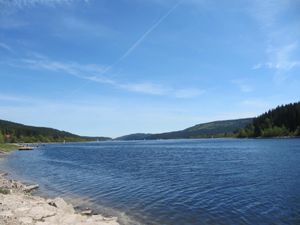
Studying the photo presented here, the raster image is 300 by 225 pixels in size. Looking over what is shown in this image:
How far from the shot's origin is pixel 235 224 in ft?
85.8

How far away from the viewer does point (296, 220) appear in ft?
86.5

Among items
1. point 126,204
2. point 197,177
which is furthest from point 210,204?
point 197,177

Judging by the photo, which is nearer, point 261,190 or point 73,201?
point 73,201

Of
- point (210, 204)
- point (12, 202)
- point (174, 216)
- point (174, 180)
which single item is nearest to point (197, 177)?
point (174, 180)

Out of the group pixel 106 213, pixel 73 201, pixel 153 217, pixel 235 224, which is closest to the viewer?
pixel 235 224

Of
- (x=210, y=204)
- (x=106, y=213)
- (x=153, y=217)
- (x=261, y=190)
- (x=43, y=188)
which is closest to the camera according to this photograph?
(x=153, y=217)

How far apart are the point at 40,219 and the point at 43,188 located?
2475 centimetres

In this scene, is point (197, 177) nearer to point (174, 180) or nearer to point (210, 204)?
point (174, 180)

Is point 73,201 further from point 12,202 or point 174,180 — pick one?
point 174,180

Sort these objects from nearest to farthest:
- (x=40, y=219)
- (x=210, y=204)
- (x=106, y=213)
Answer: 1. (x=40, y=219)
2. (x=106, y=213)
3. (x=210, y=204)

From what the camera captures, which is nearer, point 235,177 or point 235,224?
point 235,224

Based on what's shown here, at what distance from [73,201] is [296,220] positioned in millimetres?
20948

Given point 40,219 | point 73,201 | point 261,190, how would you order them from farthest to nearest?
point 261,190
point 73,201
point 40,219

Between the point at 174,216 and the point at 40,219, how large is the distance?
10.4 m
